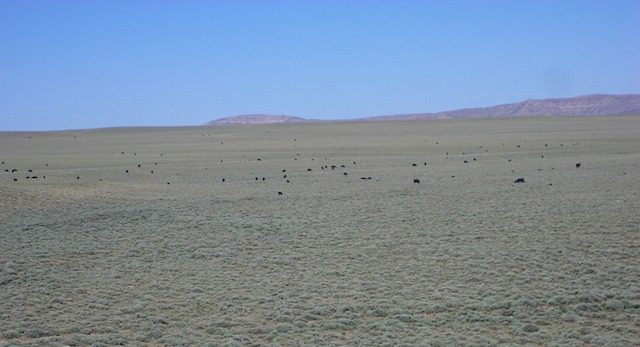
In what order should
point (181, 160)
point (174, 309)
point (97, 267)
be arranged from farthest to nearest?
point (181, 160) → point (97, 267) → point (174, 309)

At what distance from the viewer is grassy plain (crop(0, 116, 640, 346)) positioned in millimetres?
11070

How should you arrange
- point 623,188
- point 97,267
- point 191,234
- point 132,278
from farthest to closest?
point 623,188, point 191,234, point 97,267, point 132,278

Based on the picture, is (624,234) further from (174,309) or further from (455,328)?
(174,309)

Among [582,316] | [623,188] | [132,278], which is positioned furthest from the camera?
[623,188]

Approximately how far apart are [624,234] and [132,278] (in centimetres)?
1112

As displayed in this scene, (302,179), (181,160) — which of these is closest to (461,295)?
(302,179)

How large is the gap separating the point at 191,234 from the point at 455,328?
32.5ft

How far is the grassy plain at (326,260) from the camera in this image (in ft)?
36.3

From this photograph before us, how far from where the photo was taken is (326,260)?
629 inches

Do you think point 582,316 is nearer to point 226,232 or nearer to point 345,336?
point 345,336

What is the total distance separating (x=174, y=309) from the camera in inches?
484

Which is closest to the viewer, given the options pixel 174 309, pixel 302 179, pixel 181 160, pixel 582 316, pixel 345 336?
pixel 345 336

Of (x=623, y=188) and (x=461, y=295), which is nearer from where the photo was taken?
(x=461, y=295)

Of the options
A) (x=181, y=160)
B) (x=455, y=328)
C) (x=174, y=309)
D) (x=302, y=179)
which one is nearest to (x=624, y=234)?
(x=455, y=328)
